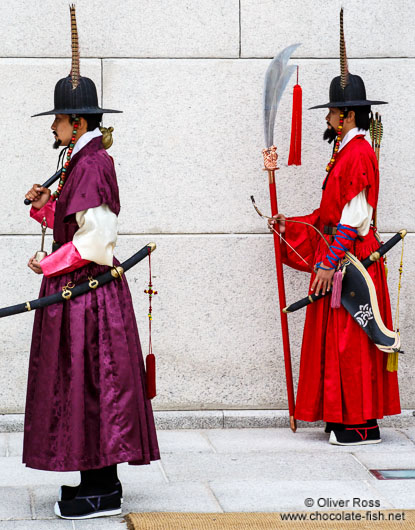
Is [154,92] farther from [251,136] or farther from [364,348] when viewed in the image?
[364,348]

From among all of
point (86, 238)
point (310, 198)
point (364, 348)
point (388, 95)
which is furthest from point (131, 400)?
point (388, 95)

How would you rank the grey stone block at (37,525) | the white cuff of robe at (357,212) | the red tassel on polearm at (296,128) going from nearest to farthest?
1. the grey stone block at (37,525)
2. the white cuff of robe at (357,212)
3. the red tassel on polearm at (296,128)

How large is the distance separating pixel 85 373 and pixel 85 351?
0.10 meters

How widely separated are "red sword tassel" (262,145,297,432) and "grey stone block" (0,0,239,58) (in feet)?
2.63

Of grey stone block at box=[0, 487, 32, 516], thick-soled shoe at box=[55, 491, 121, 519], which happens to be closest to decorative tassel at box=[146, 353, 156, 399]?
thick-soled shoe at box=[55, 491, 121, 519]

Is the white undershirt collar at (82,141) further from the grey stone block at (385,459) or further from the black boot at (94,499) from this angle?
the grey stone block at (385,459)

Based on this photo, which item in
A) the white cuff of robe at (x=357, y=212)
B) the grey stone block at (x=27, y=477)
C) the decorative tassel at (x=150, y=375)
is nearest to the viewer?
the decorative tassel at (x=150, y=375)

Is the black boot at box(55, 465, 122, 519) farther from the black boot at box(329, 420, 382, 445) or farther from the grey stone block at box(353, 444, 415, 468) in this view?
the black boot at box(329, 420, 382, 445)

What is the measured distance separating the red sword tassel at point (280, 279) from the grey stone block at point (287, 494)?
3.42 ft

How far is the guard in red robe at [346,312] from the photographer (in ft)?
18.6

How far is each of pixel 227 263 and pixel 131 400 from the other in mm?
2012

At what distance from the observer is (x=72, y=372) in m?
4.40

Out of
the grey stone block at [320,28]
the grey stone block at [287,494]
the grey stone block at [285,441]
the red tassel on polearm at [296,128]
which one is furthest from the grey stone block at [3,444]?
the grey stone block at [320,28]

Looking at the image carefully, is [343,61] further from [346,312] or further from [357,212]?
[346,312]
